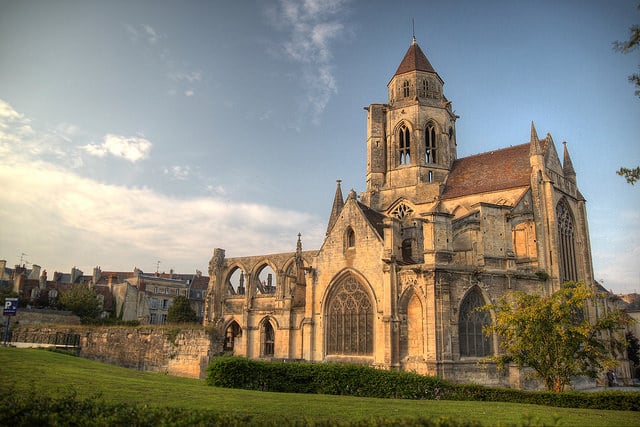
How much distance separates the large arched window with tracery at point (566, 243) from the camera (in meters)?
30.5

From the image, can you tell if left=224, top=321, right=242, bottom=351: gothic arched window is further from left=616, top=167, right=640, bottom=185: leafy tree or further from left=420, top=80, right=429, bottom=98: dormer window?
left=616, top=167, right=640, bottom=185: leafy tree

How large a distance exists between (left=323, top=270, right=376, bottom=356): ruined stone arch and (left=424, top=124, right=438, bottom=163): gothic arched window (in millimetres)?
12882

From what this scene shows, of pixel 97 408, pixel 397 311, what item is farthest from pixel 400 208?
pixel 97 408

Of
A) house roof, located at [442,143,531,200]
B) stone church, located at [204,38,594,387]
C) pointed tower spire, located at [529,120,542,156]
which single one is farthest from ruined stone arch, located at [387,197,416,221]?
pointed tower spire, located at [529,120,542,156]

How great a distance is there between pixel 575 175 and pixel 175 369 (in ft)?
90.6

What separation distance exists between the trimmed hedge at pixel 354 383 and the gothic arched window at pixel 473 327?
6304 mm

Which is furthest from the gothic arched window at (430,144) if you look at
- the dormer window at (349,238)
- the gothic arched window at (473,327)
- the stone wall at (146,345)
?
the stone wall at (146,345)

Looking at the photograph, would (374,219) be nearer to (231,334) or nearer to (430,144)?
(430,144)

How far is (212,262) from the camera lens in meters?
39.5

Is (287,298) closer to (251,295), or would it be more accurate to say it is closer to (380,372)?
(251,295)

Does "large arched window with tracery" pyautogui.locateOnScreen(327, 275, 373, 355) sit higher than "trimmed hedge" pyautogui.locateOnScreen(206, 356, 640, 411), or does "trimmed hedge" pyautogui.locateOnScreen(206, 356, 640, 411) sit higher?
"large arched window with tracery" pyautogui.locateOnScreen(327, 275, 373, 355)

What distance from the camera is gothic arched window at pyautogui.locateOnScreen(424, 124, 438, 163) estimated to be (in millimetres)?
35938

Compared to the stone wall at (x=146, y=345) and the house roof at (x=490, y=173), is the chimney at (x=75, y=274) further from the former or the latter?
the house roof at (x=490, y=173)

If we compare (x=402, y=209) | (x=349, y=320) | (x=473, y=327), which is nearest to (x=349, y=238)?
(x=349, y=320)
